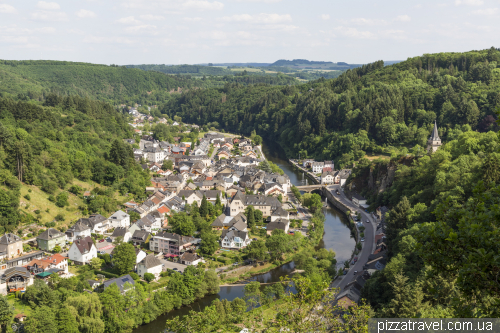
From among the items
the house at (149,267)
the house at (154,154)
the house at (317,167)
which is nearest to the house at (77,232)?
the house at (149,267)

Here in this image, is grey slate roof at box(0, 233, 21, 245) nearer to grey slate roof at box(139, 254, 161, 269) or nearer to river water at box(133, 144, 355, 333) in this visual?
grey slate roof at box(139, 254, 161, 269)

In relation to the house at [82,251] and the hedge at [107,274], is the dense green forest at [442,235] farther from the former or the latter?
the house at [82,251]

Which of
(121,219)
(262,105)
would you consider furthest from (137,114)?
(121,219)

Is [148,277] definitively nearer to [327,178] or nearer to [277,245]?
[277,245]

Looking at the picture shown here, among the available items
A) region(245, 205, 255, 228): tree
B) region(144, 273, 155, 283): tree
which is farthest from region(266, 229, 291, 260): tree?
region(144, 273, 155, 283): tree

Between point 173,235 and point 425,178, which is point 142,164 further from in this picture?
point 425,178
